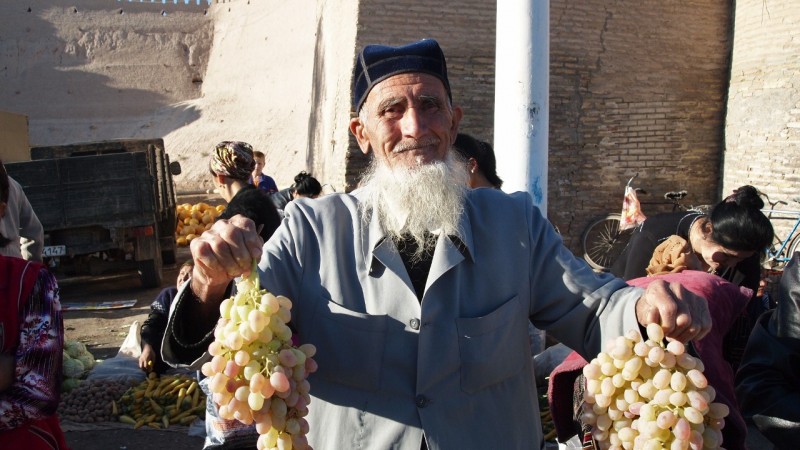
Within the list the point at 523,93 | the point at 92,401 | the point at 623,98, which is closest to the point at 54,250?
the point at 92,401

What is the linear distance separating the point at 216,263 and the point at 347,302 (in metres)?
0.40

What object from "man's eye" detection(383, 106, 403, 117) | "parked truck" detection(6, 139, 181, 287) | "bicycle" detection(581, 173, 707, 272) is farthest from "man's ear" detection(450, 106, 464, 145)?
"parked truck" detection(6, 139, 181, 287)

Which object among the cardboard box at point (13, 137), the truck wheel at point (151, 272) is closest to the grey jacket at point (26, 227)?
the truck wheel at point (151, 272)

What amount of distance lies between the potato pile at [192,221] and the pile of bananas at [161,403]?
937 cm

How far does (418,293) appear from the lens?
201 cm

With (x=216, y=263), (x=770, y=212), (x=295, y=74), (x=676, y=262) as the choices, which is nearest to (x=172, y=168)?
(x=770, y=212)

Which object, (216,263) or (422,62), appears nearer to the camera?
(216,263)

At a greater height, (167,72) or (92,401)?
(167,72)

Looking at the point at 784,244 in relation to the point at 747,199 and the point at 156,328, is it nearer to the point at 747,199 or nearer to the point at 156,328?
the point at 747,199

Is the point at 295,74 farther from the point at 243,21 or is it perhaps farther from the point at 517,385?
the point at 517,385

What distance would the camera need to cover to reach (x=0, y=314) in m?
2.22

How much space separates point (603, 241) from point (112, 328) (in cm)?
702

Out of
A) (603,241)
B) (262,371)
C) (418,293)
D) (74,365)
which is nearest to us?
(262,371)

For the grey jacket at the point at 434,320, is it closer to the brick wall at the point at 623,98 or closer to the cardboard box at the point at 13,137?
the brick wall at the point at 623,98
